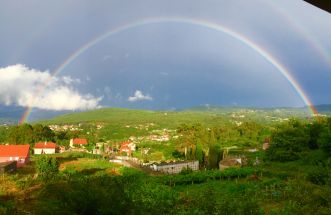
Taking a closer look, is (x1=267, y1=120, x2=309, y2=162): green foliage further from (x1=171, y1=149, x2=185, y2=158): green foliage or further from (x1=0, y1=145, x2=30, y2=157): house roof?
(x1=0, y1=145, x2=30, y2=157): house roof

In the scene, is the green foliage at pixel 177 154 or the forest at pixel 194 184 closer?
the forest at pixel 194 184

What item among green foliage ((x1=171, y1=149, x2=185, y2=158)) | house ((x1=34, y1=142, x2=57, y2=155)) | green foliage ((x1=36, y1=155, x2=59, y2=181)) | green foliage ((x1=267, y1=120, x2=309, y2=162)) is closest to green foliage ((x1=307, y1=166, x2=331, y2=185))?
green foliage ((x1=267, y1=120, x2=309, y2=162))

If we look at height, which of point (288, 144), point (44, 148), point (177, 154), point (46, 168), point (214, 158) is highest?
point (288, 144)

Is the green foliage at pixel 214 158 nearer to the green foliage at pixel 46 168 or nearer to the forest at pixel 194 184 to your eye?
the forest at pixel 194 184

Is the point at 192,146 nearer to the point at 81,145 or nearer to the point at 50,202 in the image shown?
the point at 81,145

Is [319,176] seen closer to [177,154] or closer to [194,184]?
[194,184]

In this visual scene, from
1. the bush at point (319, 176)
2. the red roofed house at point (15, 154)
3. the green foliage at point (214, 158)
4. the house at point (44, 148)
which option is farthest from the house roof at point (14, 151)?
the bush at point (319, 176)

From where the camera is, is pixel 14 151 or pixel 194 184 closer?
pixel 194 184

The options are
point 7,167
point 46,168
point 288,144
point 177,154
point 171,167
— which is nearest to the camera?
point 46,168

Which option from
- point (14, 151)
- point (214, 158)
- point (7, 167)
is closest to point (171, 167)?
point (214, 158)
